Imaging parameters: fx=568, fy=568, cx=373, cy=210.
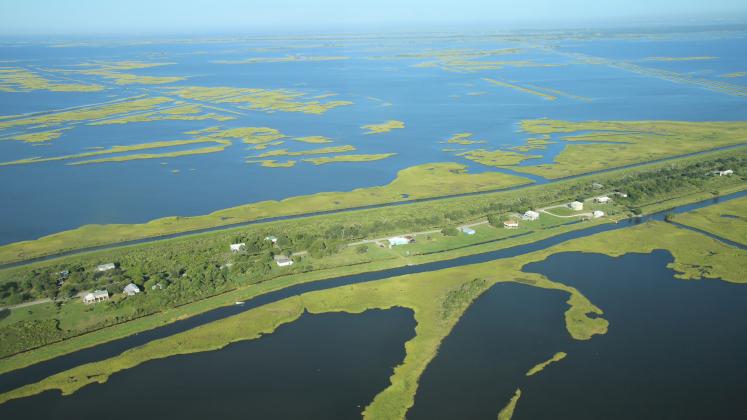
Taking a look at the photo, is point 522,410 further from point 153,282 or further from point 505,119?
point 505,119

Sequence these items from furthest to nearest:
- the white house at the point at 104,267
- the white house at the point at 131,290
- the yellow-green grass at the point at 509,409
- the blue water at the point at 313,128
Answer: the blue water at the point at 313,128 < the white house at the point at 104,267 < the white house at the point at 131,290 < the yellow-green grass at the point at 509,409

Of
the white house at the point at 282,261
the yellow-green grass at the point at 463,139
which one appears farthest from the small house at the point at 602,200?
the white house at the point at 282,261

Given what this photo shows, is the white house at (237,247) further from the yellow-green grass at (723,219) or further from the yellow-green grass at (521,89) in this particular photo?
the yellow-green grass at (521,89)

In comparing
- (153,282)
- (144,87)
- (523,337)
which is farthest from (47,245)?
(144,87)

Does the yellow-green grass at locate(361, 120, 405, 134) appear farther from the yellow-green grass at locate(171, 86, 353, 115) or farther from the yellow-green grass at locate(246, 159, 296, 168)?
the yellow-green grass at locate(246, 159, 296, 168)

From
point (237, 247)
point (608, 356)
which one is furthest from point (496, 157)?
point (608, 356)

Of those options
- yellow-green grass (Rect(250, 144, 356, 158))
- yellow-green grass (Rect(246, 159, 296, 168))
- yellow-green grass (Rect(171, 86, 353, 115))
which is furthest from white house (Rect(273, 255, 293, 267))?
yellow-green grass (Rect(171, 86, 353, 115))
